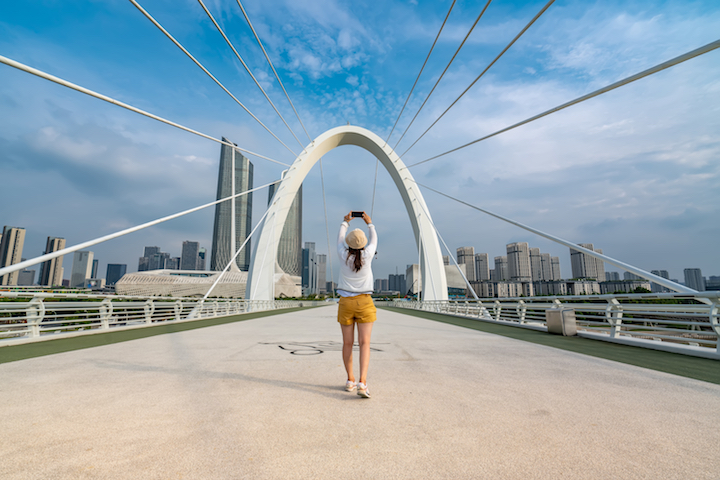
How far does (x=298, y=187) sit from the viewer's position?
33.2 m

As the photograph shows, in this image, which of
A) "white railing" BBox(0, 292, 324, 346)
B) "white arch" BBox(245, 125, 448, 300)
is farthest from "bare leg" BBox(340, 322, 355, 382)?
"white arch" BBox(245, 125, 448, 300)

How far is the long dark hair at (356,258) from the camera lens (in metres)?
3.35

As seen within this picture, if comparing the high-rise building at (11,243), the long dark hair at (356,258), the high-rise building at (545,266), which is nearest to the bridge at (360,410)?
the long dark hair at (356,258)

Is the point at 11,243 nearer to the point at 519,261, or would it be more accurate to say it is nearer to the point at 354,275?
the point at 354,275

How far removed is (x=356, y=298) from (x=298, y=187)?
30985mm

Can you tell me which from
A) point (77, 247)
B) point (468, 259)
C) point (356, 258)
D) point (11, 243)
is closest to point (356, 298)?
point (356, 258)

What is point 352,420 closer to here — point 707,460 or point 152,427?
point 152,427

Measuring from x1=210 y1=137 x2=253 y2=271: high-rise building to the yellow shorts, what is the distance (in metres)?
136

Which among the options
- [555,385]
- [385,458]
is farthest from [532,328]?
[385,458]

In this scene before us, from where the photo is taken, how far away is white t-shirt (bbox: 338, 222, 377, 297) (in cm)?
329

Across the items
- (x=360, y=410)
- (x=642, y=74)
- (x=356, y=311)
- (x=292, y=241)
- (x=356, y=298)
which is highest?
(x=292, y=241)

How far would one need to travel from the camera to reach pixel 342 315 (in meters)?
3.27

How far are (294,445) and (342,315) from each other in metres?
1.32

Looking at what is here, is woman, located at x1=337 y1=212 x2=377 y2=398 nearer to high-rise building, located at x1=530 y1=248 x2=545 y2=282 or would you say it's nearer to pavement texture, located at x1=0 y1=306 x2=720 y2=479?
pavement texture, located at x1=0 y1=306 x2=720 y2=479
